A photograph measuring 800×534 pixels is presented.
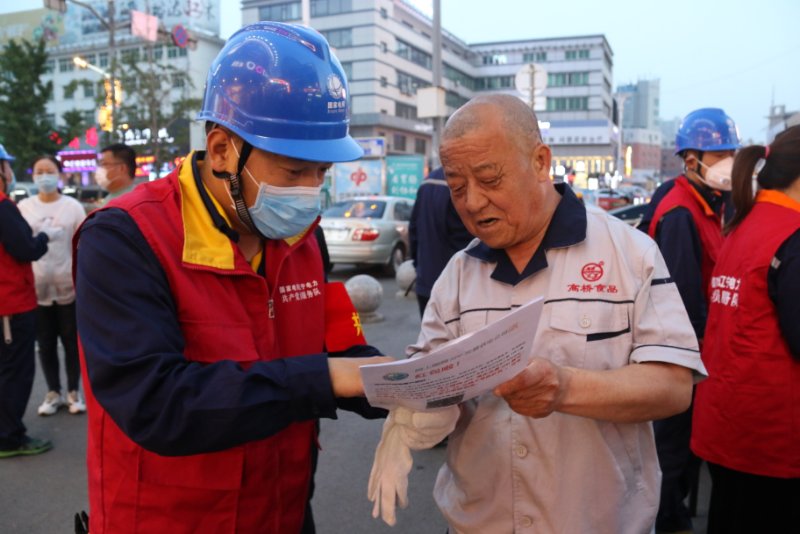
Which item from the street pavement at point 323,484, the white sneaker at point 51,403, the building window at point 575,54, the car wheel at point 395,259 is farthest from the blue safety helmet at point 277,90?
the building window at point 575,54

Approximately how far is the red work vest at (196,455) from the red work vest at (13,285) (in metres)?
3.58

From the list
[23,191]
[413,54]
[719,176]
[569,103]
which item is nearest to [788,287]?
[719,176]

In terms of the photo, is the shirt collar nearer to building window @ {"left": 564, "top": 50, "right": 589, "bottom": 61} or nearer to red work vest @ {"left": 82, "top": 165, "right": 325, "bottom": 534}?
red work vest @ {"left": 82, "top": 165, "right": 325, "bottom": 534}

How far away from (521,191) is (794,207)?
134 centimetres

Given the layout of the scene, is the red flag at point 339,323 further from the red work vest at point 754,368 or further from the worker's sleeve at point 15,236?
the worker's sleeve at point 15,236

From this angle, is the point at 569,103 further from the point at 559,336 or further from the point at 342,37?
the point at 559,336

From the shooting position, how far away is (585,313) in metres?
1.70

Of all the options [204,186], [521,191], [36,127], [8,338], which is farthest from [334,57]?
[36,127]

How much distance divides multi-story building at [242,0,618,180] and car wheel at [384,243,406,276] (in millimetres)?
27380

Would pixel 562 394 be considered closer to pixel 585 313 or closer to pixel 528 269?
pixel 585 313

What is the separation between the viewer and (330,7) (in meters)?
56.1

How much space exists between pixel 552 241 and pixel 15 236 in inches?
166

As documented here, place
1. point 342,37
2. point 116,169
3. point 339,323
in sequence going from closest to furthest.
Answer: point 339,323 → point 116,169 → point 342,37

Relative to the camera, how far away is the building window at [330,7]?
181ft
